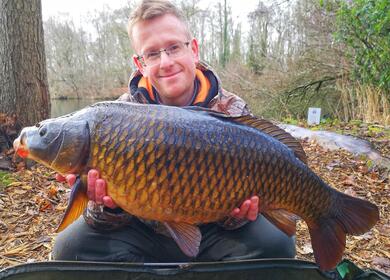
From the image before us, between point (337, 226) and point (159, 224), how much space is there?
0.61 m

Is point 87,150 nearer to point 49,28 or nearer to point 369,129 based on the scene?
point 369,129

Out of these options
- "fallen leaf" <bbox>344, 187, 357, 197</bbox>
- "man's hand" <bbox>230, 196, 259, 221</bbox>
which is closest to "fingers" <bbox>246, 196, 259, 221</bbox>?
"man's hand" <bbox>230, 196, 259, 221</bbox>

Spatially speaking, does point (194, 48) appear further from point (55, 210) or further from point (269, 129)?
point (55, 210)

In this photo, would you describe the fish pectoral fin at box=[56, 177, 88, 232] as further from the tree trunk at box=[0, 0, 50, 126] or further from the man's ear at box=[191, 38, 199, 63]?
the tree trunk at box=[0, 0, 50, 126]

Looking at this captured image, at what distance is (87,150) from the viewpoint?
1.02 m

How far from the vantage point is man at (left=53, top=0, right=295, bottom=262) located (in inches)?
52.0

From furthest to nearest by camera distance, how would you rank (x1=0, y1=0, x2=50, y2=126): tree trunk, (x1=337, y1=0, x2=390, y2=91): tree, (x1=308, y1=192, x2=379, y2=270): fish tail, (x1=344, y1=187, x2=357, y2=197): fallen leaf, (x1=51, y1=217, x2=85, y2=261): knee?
(x1=337, y1=0, x2=390, y2=91): tree → (x1=0, y1=0, x2=50, y2=126): tree trunk → (x1=344, y1=187, x2=357, y2=197): fallen leaf → (x1=51, y1=217, x2=85, y2=261): knee → (x1=308, y1=192, x2=379, y2=270): fish tail

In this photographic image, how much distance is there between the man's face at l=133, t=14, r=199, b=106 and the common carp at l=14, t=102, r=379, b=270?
1.19ft

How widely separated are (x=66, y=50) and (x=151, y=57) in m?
20.9

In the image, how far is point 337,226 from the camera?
116cm

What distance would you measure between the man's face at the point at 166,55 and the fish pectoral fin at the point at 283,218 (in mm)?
599

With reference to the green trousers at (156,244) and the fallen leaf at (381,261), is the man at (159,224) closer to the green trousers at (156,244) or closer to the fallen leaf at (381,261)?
the green trousers at (156,244)

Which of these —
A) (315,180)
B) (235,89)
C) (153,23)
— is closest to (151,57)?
(153,23)

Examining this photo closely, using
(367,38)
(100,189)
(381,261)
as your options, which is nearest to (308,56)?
(367,38)
